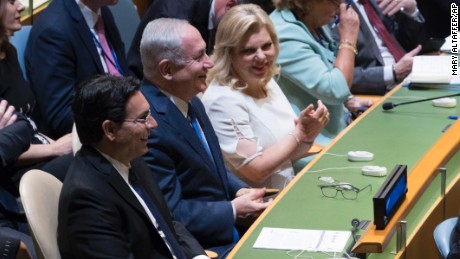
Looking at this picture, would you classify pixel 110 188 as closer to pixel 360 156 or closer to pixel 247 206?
pixel 247 206

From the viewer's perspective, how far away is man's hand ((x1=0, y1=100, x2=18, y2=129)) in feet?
10.8

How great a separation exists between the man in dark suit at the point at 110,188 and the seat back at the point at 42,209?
38 mm

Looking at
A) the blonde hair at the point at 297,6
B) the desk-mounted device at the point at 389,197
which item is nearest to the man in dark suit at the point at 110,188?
the desk-mounted device at the point at 389,197

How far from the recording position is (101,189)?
8.08 ft

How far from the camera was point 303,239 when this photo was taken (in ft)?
8.92

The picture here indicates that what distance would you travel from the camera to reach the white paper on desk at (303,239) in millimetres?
2663

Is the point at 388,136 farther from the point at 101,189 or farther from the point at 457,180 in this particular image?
the point at 101,189

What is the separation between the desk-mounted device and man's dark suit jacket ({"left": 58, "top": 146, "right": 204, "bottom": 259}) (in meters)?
0.58

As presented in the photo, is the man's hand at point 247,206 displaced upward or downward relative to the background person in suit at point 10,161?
downward

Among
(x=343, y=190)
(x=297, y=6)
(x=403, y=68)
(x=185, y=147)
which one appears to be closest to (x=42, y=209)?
(x=185, y=147)

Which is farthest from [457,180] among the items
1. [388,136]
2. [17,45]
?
[17,45]

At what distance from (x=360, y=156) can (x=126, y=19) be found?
5.88 ft

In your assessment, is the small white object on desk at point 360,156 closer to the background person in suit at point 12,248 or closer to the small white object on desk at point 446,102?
the small white object on desk at point 446,102

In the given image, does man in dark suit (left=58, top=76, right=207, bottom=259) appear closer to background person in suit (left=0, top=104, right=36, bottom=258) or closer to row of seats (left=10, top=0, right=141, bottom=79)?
background person in suit (left=0, top=104, right=36, bottom=258)
